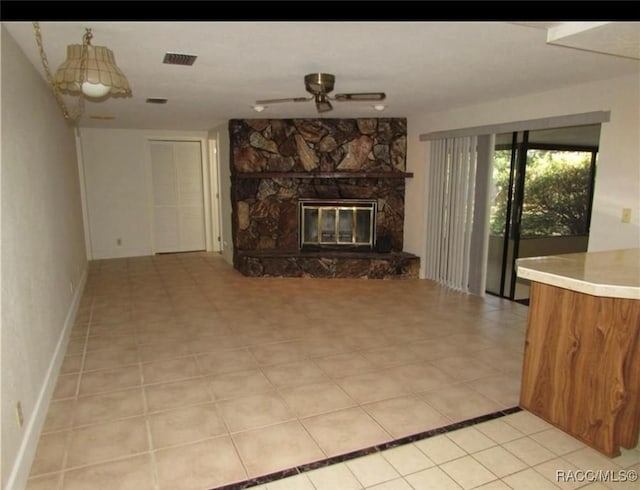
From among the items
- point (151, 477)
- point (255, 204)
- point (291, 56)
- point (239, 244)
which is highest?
point (291, 56)

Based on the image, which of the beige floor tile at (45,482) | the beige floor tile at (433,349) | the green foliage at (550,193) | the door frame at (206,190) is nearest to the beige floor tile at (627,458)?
the beige floor tile at (433,349)

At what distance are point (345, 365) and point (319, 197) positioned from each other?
10.4ft

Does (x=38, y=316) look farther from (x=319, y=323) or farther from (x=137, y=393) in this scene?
(x=319, y=323)

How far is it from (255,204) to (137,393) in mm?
3500

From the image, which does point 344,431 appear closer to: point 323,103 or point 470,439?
point 470,439

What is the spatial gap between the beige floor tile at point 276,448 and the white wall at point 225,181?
4.10 meters

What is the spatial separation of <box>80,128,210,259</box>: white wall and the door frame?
0.02 m

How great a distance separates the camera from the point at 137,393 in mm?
2637

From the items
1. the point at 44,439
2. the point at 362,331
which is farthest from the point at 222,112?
the point at 44,439

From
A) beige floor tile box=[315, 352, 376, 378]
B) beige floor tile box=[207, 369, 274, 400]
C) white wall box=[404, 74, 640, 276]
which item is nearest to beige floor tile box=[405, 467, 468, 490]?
beige floor tile box=[315, 352, 376, 378]

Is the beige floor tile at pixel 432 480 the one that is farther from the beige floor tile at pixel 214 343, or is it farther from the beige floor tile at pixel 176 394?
the beige floor tile at pixel 214 343

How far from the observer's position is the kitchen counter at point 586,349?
197 centimetres

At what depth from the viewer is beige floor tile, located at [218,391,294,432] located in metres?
2.32

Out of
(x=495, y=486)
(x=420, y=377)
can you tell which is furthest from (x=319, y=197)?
(x=495, y=486)
